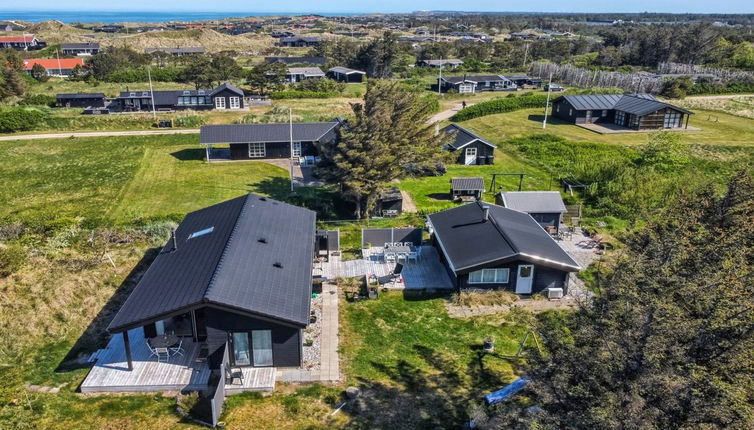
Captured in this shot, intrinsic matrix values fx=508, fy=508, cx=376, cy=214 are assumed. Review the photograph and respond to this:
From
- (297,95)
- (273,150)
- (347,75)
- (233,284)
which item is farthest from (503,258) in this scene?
(347,75)

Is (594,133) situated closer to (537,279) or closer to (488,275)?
(537,279)

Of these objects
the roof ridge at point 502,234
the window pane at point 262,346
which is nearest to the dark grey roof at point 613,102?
the roof ridge at point 502,234

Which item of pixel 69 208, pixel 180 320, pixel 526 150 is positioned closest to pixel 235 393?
pixel 180 320

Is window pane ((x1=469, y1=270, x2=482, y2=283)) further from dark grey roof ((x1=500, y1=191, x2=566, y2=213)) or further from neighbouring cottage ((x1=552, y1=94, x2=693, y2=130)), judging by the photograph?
neighbouring cottage ((x1=552, y1=94, x2=693, y2=130))

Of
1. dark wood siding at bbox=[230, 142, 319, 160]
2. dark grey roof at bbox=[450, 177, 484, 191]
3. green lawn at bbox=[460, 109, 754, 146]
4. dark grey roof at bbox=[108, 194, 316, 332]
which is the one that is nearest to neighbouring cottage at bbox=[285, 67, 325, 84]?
green lawn at bbox=[460, 109, 754, 146]

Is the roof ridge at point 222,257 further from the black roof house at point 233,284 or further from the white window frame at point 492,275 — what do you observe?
the white window frame at point 492,275

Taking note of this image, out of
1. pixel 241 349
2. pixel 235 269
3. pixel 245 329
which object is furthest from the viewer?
pixel 235 269

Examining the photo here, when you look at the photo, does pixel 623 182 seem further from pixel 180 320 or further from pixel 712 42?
pixel 712 42

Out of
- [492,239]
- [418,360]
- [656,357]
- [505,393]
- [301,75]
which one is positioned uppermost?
[656,357]
